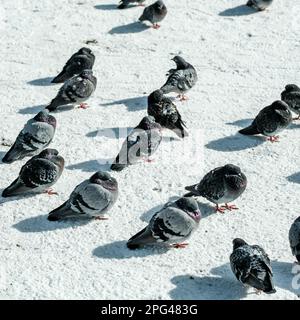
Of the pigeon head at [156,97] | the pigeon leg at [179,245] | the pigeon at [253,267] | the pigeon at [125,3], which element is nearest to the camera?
the pigeon at [253,267]

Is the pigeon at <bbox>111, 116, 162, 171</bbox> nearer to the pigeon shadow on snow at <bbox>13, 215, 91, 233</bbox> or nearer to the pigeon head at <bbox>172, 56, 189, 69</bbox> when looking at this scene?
the pigeon shadow on snow at <bbox>13, 215, 91, 233</bbox>

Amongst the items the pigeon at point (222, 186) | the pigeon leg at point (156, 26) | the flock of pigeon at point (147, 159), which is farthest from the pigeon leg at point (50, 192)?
the pigeon leg at point (156, 26)

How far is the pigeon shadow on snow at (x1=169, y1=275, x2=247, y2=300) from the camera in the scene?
7.78 metres

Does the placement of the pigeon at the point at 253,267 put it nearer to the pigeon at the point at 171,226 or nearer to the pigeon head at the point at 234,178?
the pigeon at the point at 171,226

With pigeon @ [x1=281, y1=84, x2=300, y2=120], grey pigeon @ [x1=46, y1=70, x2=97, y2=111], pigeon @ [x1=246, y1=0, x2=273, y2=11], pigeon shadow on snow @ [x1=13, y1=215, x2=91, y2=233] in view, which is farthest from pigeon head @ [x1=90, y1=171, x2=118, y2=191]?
pigeon @ [x1=246, y1=0, x2=273, y2=11]

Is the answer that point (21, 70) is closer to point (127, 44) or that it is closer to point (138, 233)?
point (127, 44)

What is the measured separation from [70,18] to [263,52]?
13.6 ft

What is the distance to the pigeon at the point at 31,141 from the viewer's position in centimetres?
1021

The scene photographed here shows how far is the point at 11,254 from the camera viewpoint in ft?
27.3

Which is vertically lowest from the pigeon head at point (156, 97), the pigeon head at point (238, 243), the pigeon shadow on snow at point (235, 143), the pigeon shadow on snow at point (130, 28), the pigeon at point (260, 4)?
the pigeon shadow on snow at point (235, 143)

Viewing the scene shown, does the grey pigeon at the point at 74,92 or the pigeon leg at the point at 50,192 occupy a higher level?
the grey pigeon at the point at 74,92

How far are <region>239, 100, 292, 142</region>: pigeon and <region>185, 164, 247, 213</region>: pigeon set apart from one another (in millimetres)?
1841

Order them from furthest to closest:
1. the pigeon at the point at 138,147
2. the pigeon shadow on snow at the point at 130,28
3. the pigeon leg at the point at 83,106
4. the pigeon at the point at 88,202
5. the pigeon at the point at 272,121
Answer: the pigeon shadow on snow at the point at 130,28 → the pigeon leg at the point at 83,106 → the pigeon at the point at 272,121 → the pigeon at the point at 138,147 → the pigeon at the point at 88,202

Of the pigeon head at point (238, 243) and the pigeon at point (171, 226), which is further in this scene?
the pigeon at point (171, 226)
